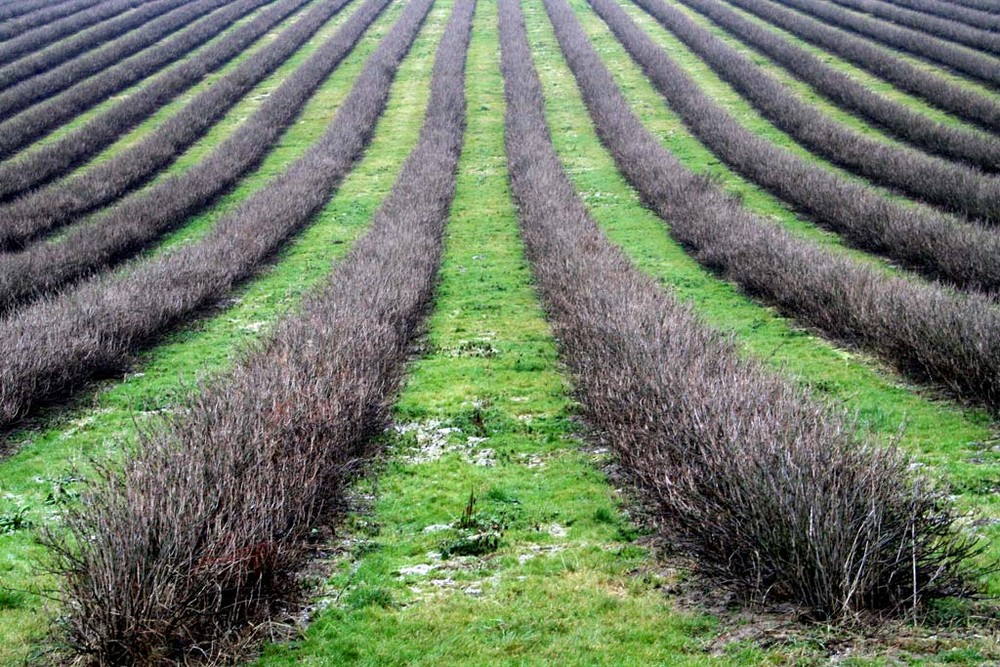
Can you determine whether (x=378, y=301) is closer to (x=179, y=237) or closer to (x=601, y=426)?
(x=601, y=426)

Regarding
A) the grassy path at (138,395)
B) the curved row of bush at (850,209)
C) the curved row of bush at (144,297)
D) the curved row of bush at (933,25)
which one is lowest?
the grassy path at (138,395)

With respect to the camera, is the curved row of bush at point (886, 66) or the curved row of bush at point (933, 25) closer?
the curved row of bush at point (886, 66)

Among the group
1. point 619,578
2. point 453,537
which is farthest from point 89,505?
point 619,578

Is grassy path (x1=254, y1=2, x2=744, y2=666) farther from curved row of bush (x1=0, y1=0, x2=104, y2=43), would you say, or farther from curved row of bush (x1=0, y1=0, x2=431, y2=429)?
curved row of bush (x1=0, y1=0, x2=104, y2=43)

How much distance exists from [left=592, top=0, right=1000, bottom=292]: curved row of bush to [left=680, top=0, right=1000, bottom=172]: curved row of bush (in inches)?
149

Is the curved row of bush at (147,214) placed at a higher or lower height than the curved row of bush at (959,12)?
lower

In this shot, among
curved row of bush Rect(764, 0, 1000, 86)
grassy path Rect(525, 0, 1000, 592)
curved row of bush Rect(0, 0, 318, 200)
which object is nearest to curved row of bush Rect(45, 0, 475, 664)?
grassy path Rect(525, 0, 1000, 592)

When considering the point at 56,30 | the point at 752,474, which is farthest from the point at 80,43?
the point at 752,474

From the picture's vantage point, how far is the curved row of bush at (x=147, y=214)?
16.8 meters

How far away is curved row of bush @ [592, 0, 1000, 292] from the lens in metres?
15.0

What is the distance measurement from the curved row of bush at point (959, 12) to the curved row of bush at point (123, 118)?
30.6 m

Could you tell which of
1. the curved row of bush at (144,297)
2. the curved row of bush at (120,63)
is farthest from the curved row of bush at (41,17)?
the curved row of bush at (144,297)

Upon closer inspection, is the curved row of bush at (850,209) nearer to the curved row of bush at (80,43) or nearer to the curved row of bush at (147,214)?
the curved row of bush at (147,214)

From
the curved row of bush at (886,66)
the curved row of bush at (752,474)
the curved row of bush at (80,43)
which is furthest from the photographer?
the curved row of bush at (80,43)
